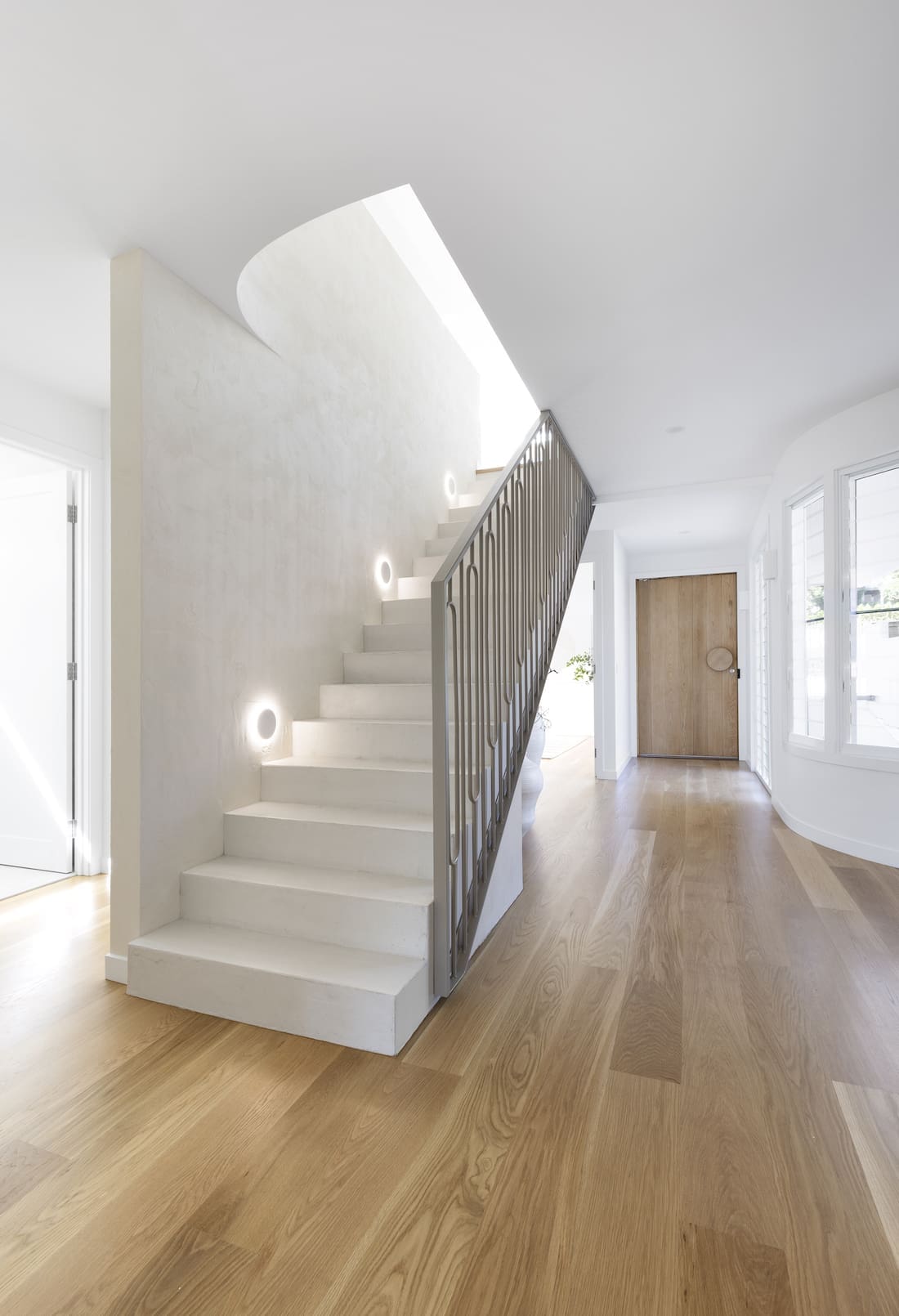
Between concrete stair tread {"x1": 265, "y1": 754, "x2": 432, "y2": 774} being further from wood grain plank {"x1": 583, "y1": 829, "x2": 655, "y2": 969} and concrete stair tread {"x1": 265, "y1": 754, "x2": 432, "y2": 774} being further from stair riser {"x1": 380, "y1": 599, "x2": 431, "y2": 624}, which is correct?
stair riser {"x1": 380, "y1": 599, "x2": 431, "y2": 624}

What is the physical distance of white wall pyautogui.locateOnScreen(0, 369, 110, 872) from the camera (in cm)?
317

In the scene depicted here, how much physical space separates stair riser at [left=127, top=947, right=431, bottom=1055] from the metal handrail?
0.26m

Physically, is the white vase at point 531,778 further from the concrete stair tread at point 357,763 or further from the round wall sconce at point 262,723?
the round wall sconce at point 262,723

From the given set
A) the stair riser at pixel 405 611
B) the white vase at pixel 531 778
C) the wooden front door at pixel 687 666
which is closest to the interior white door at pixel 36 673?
the stair riser at pixel 405 611

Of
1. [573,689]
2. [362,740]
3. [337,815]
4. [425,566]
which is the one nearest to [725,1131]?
[337,815]

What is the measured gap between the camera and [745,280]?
2268 mm

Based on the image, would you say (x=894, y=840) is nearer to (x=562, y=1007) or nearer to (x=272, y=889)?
(x=562, y=1007)

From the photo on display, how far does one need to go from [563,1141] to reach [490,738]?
1.17 m

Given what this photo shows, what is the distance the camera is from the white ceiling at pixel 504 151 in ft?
4.41

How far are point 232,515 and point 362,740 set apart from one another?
102 cm

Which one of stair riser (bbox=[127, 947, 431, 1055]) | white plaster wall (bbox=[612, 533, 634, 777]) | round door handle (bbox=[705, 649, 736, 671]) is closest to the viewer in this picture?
→ stair riser (bbox=[127, 947, 431, 1055])

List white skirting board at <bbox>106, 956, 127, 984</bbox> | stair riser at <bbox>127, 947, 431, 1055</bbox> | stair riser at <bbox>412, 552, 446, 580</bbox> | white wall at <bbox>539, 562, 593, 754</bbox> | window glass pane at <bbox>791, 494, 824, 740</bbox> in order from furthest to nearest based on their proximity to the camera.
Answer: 1. white wall at <bbox>539, 562, 593, 754</bbox>
2. stair riser at <bbox>412, 552, 446, 580</bbox>
3. window glass pane at <bbox>791, 494, 824, 740</bbox>
4. white skirting board at <bbox>106, 956, 127, 984</bbox>
5. stair riser at <bbox>127, 947, 431, 1055</bbox>

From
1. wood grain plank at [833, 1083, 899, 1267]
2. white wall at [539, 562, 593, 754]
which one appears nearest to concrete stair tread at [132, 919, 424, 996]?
wood grain plank at [833, 1083, 899, 1267]

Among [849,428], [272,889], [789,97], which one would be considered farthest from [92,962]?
[849,428]
